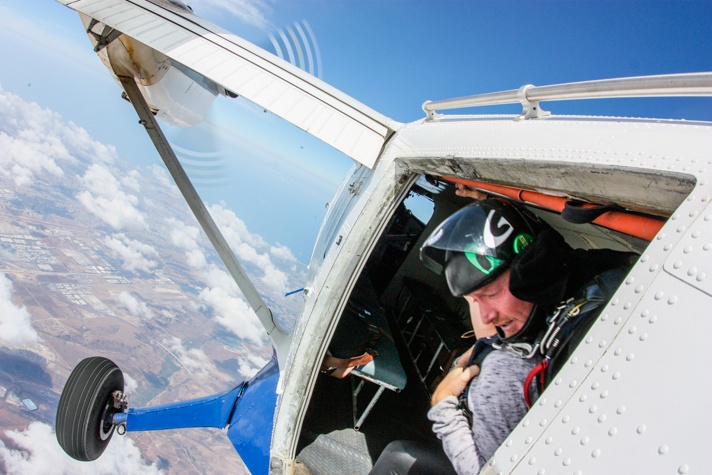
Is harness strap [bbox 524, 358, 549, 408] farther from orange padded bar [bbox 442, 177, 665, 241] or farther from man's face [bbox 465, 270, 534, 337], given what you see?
orange padded bar [bbox 442, 177, 665, 241]

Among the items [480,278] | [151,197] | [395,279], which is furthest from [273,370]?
[151,197]

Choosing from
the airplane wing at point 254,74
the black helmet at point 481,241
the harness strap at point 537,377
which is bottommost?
the harness strap at point 537,377

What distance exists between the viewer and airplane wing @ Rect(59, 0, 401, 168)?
94.7 inches

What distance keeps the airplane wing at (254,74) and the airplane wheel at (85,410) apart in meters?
3.74

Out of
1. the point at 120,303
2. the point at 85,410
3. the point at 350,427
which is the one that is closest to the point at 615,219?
the point at 350,427

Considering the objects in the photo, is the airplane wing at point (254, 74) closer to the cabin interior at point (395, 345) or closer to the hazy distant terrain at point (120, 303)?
the cabin interior at point (395, 345)

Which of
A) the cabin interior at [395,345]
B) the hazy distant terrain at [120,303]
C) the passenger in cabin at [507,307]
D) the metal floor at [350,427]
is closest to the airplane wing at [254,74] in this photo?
the cabin interior at [395,345]

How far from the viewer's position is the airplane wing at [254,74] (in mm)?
2406

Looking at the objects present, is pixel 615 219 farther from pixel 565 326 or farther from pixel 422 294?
pixel 422 294

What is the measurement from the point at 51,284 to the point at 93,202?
66.8 m

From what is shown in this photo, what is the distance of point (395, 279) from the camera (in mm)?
7277

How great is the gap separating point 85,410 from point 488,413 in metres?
4.74

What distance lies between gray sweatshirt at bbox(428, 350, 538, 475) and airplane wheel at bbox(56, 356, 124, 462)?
4460 mm

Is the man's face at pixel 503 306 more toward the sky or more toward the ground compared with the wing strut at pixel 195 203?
more toward the sky
